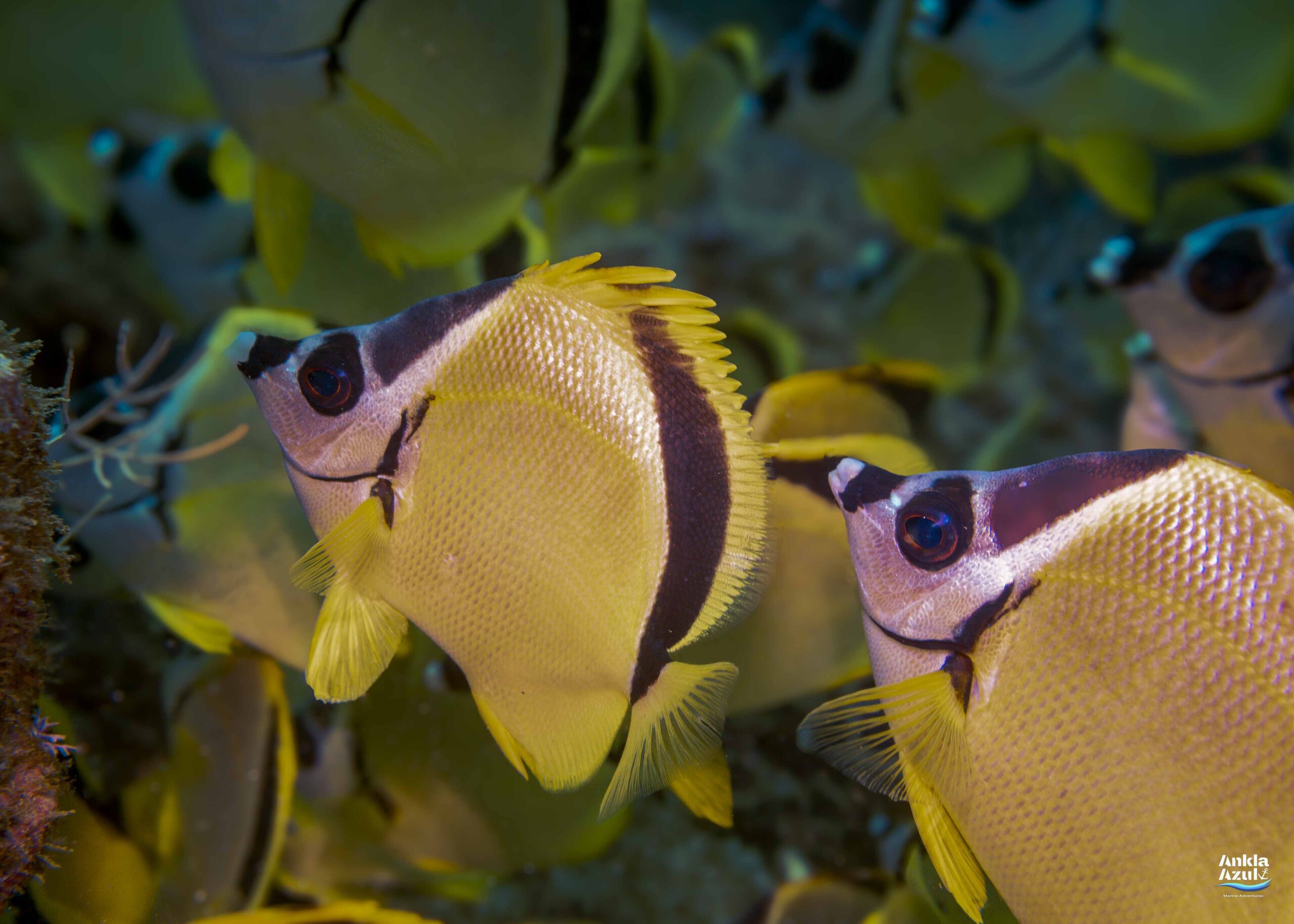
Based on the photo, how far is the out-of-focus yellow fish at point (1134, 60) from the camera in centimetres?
144

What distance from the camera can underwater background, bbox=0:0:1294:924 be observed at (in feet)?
2.55

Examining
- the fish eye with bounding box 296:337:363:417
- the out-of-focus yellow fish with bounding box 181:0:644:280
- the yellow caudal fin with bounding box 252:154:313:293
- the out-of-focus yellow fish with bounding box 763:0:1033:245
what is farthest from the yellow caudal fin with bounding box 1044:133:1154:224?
the fish eye with bounding box 296:337:363:417

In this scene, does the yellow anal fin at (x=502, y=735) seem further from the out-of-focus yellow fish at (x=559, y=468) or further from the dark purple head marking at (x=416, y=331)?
the dark purple head marking at (x=416, y=331)

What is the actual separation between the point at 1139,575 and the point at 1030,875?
227mm

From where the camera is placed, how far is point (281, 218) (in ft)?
3.24

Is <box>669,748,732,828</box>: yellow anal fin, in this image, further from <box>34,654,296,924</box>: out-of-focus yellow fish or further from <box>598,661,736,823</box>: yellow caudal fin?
<box>34,654,296,924</box>: out-of-focus yellow fish

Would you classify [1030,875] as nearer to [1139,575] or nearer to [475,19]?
[1139,575]

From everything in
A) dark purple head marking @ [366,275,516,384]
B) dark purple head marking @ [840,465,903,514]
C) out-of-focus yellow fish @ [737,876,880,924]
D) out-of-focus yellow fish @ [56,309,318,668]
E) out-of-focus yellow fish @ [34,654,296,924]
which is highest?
dark purple head marking @ [366,275,516,384]

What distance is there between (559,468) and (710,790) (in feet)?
0.99

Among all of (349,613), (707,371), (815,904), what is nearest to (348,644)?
(349,613)

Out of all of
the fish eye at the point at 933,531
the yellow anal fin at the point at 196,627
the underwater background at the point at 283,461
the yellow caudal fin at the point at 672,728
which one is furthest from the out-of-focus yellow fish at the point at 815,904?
the yellow anal fin at the point at 196,627

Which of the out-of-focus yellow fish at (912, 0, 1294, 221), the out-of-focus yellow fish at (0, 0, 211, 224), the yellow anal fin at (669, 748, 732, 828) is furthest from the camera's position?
the out-of-focus yellow fish at (0, 0, 211, 224)

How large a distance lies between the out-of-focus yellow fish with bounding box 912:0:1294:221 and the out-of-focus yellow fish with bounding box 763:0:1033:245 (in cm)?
12

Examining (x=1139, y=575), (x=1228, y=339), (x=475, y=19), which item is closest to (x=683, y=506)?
(x=1139, y=575)
